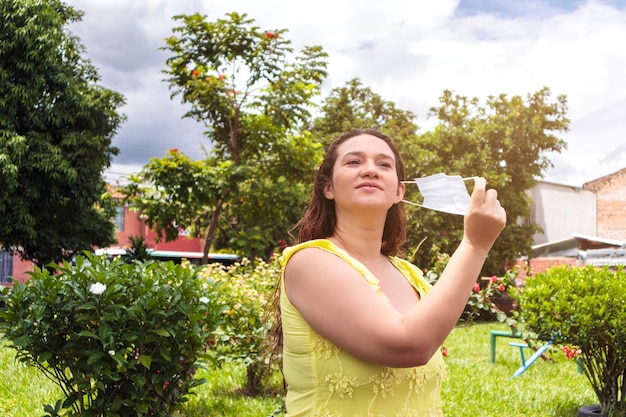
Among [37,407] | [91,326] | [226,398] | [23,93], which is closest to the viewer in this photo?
[91,326]

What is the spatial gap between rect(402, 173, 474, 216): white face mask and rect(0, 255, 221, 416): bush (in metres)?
3.03

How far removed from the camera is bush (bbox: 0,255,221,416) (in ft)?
13.9

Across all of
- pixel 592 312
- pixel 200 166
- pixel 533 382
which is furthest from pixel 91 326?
pixel 200 166

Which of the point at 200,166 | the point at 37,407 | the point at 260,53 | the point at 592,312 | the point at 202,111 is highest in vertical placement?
the point at 260,53

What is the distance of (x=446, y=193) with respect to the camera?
1.63 meters

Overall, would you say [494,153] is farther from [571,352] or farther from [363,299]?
[363,299]

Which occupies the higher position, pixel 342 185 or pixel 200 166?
pixel 200 166

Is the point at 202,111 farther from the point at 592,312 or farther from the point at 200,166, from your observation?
the point at 592,312

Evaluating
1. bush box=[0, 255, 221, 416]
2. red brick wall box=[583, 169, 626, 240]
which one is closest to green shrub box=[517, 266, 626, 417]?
bush box=[0, 255, 221, 416]

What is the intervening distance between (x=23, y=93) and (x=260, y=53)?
7.23m

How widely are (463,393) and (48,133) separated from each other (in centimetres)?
1552

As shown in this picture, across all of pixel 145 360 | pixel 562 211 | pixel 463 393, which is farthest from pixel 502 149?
pixel 145 360

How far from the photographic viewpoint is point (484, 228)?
1.34 meters

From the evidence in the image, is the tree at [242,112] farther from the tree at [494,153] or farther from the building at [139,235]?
the building at [139,235]
